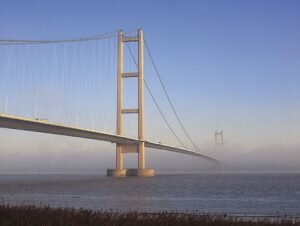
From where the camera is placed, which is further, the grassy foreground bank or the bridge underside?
the bridge underside

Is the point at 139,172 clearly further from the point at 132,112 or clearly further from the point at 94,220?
the point at 94,220

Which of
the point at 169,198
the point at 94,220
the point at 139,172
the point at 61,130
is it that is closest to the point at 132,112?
the point at 139,172

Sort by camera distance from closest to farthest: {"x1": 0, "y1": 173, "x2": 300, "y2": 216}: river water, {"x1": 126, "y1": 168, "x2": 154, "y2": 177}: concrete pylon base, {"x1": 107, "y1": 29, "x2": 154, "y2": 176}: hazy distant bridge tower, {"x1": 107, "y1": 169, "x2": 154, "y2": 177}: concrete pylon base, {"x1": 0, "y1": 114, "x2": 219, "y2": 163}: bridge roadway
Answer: {"x1": 0, "y1": 173, "x2": 300, "y2": 216}: river water
{"x1": 0, "y1": 114, "x2": 219, "y2": 163}: bridge roadway
{"x1": 107, "y1": 29, "x2": 154, "y2": 176}: hazy distant bridge tower
{"x1": 107, "y1": 169, "x2": 154, "y2": 177}: concrete pylon base
{"x1": 126, "y1": 168, "x2": 154, "y2": 177}: concrete pylon base

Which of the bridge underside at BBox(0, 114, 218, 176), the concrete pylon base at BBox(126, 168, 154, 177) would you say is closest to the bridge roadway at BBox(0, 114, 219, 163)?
the bridge underside at BBox(0, 114, 218, 176)

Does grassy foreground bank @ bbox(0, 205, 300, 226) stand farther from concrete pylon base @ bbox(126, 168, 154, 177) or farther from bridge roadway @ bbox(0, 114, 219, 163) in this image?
concrete pylon base @ bbox(126, 168, 154, 177)

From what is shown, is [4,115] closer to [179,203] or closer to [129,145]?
[179,203]

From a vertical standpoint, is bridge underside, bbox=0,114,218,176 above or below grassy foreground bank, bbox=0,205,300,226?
above

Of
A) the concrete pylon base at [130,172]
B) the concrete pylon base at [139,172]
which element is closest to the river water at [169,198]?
the concrete pylon base at [130,172]

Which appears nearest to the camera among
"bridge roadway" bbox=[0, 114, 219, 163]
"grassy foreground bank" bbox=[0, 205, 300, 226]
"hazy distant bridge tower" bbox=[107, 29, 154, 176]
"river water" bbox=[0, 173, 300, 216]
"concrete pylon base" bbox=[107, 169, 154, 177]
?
"grassy foreground bank" bbox=[0, 205, 300, 226]

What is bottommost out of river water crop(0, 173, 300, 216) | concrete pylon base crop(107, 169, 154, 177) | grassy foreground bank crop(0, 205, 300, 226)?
river water crop(0, 173, 300, 216)

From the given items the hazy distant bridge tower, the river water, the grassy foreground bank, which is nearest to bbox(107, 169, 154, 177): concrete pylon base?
the hazy distant bridge tower

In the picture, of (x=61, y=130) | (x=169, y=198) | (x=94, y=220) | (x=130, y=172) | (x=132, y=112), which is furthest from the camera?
(x=130, y=172)

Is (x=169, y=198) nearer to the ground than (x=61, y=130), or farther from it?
nearer to the ground

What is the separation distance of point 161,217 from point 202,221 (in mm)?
919
